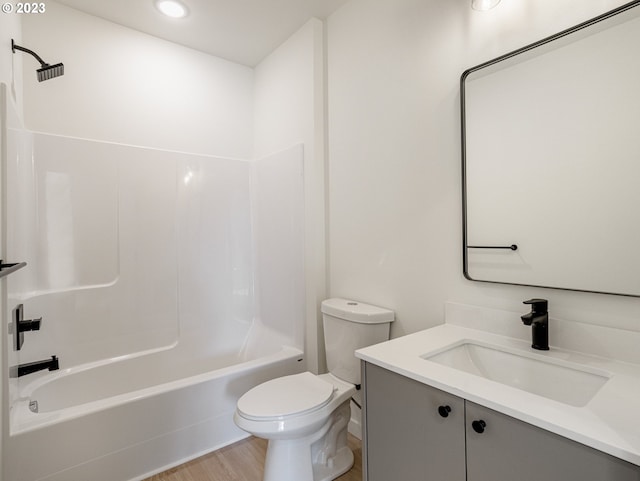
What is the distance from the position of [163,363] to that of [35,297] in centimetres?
88

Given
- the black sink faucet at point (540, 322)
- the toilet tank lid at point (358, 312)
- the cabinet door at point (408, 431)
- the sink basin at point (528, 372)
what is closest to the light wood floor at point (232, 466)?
the cabinet door at point (408, 431)

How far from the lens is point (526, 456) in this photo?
78 centimetres

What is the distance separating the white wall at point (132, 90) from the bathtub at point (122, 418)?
5.14 ft

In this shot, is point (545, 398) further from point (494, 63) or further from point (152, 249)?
point (152, 249)

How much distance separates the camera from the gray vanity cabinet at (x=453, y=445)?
0.71 metres

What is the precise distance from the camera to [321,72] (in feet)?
7.15

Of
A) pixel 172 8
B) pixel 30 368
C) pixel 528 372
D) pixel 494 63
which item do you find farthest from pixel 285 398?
pixel 172 8

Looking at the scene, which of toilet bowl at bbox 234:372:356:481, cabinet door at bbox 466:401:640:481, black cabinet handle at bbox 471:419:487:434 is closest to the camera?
cabinet door at bbox 466:401:640:481

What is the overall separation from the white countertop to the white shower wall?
1180 mm

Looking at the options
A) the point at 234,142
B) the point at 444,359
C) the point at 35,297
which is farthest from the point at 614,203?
the point at 35,297

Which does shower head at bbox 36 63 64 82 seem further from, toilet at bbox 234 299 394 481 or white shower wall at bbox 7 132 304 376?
toilet at bbox 234 299 394 481

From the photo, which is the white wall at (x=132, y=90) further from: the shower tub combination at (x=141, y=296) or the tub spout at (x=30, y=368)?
the tub spout at (x=30, y=368)

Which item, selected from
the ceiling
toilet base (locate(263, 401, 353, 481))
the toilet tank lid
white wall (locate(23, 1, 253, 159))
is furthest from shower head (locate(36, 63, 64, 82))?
toilet base (locate(263, 401, 353, 481))

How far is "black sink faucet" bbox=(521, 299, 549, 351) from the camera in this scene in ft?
3.66
